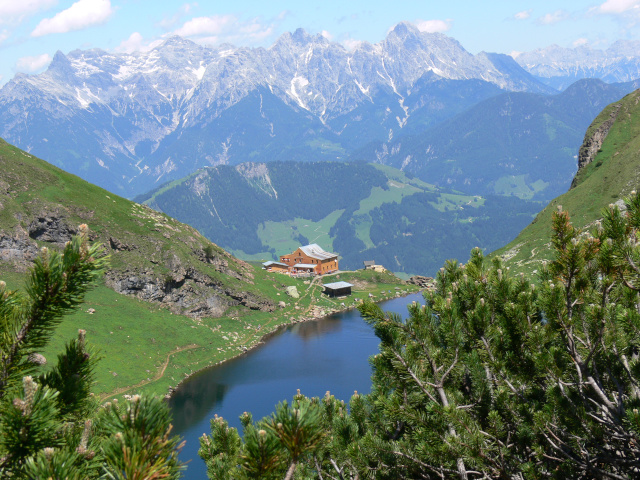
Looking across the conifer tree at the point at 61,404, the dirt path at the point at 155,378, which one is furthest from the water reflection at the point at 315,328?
the conifer tree at the point at 61,404

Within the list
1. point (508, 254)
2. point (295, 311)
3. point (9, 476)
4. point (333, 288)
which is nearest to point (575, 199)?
point (508, 254)

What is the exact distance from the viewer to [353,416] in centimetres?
1254

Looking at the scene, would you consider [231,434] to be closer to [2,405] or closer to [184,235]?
[2,405]

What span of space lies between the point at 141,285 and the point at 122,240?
339 inches

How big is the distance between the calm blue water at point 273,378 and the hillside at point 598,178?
3386 cm

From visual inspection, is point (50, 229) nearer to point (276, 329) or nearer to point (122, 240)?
point (122, 240)

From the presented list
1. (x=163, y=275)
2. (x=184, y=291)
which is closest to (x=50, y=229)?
(x=163, y=275)

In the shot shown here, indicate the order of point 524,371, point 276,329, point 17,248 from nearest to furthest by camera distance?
point 524,371 → point 17,248 → point 276,329

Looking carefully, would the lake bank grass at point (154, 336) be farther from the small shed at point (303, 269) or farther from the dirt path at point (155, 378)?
the small shed at point (303, 269)

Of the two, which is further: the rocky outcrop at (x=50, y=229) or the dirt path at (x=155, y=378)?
the rocky outcrop at (x=50, y=229)

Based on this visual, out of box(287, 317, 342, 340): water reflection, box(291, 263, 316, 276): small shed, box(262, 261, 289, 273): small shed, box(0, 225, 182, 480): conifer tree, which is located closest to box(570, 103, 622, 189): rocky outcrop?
box(291, 263, 316, 276): small shed

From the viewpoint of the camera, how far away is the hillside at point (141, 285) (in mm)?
65000

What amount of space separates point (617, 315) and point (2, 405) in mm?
7955

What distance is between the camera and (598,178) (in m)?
106
